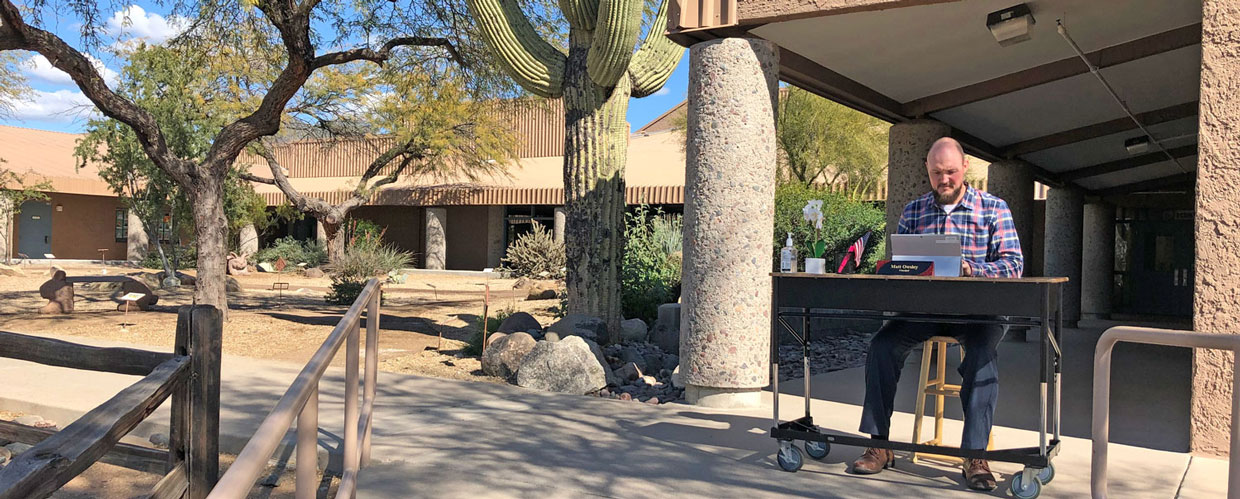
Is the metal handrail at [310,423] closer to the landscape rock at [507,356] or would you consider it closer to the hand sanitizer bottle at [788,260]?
the hand sanitizer bottle at [788,260]

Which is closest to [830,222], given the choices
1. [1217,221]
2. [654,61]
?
[654,61]

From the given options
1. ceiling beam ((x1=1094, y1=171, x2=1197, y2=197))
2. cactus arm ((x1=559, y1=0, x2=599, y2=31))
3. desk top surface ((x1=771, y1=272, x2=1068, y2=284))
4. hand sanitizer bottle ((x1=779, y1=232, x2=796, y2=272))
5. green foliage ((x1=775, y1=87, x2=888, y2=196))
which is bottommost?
desk top surface ((x1=771, y1=272, x2=1068, y2=284))

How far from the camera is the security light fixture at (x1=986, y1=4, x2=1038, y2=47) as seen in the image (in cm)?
610

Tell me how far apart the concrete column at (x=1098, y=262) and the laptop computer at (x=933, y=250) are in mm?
14695

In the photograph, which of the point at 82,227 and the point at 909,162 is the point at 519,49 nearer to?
the point at 909,162

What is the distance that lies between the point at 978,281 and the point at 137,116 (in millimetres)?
10133

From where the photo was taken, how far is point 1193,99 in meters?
9.30

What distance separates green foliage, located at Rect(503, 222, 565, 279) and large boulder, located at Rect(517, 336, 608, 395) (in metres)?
12.6

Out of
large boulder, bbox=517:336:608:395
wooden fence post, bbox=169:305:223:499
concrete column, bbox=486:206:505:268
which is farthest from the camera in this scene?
concrete column, bbox=486:206:505:268

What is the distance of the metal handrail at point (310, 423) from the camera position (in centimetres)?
142

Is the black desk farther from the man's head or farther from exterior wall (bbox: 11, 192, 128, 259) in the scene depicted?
exterior wall (bbox: 11, 192, 128, 259)

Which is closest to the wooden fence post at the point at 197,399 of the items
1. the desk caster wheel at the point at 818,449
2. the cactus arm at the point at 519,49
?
the desk caster wheel at the point at 818,449

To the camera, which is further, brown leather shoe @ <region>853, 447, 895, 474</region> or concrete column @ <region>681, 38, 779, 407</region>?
concrete column @ <region>681, 38, 779, 407</region>

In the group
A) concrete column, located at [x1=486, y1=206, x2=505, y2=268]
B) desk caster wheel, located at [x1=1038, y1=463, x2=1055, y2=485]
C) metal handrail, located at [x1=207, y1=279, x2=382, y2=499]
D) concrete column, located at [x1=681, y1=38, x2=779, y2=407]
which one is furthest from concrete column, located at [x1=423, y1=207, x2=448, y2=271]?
desk caster wheel, located at [x1=1038, y1=463, x2=1055, y2=485]
